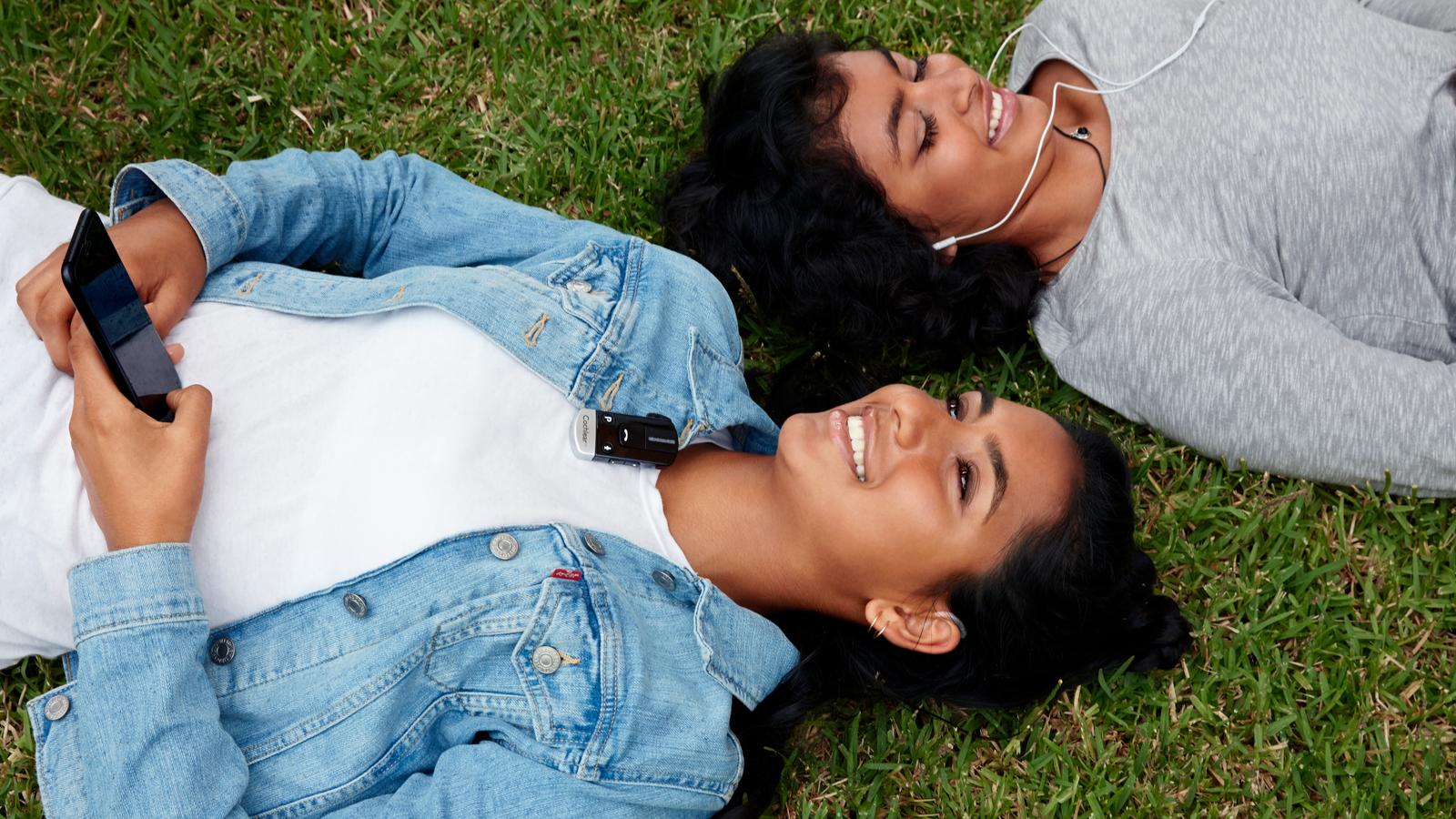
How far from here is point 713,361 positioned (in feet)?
9.06

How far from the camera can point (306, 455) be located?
2.29 meters

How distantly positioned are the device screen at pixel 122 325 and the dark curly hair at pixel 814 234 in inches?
58.2

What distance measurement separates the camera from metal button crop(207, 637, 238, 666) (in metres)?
2.21

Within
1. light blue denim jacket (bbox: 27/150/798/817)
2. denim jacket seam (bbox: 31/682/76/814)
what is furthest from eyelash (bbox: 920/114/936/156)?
denim jacket seam (bbox: 31/682/76/814)

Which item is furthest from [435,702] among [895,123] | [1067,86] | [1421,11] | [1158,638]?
[1421,11]

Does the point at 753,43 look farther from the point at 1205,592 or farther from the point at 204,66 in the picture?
the point at 1205,592

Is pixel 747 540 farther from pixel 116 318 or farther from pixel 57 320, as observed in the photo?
pixel 57 320

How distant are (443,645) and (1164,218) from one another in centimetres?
223

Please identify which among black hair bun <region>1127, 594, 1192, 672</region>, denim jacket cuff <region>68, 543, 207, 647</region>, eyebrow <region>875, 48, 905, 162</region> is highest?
eyebrow <region>875, 48, 905, 162</region>

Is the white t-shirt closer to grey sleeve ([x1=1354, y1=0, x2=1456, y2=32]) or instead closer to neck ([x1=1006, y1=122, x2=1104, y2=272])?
neck ([x1=1006, y1=122, x2=1104, y2=272])

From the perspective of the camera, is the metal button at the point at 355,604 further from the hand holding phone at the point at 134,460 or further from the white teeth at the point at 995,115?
the white teeth at the point at 995,115

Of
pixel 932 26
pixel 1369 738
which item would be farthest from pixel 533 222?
pixel 1369 738

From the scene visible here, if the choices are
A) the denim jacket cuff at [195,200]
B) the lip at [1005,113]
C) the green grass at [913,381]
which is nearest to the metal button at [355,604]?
the denim jacket cuff at [195,200]

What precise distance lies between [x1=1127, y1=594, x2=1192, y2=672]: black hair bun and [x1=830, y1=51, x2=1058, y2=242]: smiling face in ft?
3.88
